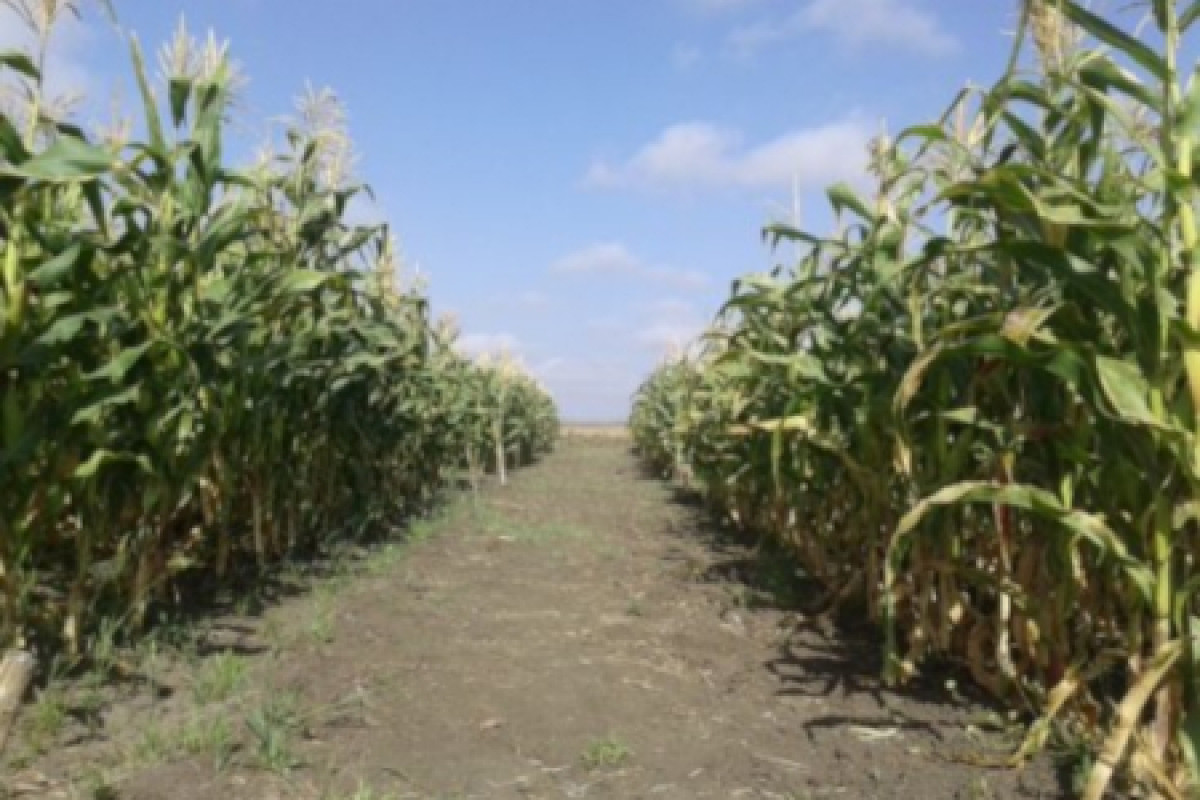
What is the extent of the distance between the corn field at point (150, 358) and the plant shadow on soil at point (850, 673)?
7.66 ft

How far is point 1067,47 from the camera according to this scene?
272 centimetres

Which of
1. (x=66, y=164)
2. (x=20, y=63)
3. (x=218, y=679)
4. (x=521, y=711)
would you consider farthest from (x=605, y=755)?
(x=20, y=63)

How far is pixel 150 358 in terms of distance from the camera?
3.37 m

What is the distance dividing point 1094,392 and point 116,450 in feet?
9.93

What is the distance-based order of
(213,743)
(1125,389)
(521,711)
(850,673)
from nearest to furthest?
(1125,389), (213,743), (521,711), (850,673)

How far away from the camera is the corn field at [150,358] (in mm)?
3041

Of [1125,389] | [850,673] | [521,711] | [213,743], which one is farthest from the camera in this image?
[850,673]

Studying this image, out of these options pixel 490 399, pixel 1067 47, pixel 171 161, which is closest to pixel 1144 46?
Result: pixel 1067 47

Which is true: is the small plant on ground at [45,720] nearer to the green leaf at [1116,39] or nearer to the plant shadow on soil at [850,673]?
the plant shadow on soil at [850,673]

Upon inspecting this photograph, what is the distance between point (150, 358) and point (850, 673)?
2714 mm

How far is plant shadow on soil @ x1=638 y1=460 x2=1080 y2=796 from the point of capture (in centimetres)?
304

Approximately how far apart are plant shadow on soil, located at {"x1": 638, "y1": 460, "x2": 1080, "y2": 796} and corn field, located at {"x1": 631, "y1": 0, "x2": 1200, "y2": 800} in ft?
0.28

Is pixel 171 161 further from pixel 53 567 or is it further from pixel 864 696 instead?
pixel 864 696

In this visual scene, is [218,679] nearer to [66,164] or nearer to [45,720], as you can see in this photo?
[45,720]
